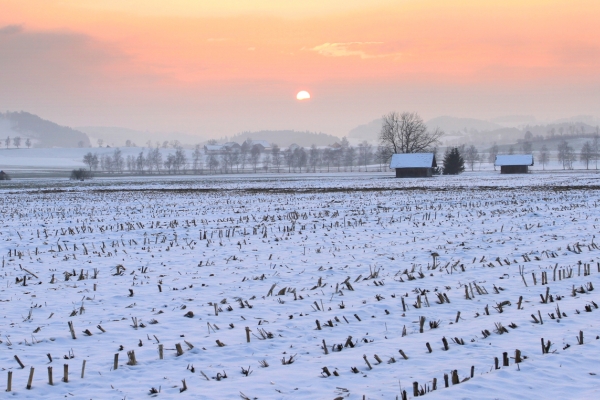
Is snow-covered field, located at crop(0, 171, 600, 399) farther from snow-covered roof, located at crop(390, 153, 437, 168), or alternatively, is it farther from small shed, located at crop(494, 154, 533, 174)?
small shed, located at crop(494, 154, 533, 174)

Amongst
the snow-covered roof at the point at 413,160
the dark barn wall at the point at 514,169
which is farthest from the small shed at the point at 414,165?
the dark barn wall at the point at 514,169

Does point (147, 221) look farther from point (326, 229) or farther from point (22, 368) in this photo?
point (22, 368)

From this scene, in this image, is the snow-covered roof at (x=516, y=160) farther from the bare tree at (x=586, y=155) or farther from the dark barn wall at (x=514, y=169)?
the bare tree at (x=586, y=155)

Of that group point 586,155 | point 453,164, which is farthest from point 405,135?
point 586,155

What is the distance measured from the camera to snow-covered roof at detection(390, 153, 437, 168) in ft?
290

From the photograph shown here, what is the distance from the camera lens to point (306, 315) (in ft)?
26.0

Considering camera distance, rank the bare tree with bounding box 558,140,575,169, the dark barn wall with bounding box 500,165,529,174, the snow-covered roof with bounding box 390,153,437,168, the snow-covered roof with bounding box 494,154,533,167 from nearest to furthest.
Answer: the snow-covered roof with bounding box 390,153,437,168
the snow-covered roof with bounding box 494,154,533,167
the dark barn wall with bounding box 500,165,529,174
the bare tree with bounding box 558,140,575,169

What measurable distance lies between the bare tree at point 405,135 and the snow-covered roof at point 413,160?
53.5 feet

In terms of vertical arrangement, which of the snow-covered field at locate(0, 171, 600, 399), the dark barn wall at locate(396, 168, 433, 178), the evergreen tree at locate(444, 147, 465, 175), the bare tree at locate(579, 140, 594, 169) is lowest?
the snow-covered field at locate(0, 171, 600, 399)

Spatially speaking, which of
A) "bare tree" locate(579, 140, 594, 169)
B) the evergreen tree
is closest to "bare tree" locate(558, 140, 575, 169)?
"bare tree" locate(579, 140, 594, 169)

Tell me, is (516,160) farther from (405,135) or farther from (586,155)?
(586,155)

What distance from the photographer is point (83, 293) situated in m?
9.64

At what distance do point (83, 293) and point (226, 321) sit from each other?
11.0 feet

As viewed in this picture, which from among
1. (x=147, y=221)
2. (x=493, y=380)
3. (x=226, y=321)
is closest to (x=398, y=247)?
(x=226, y=321)
